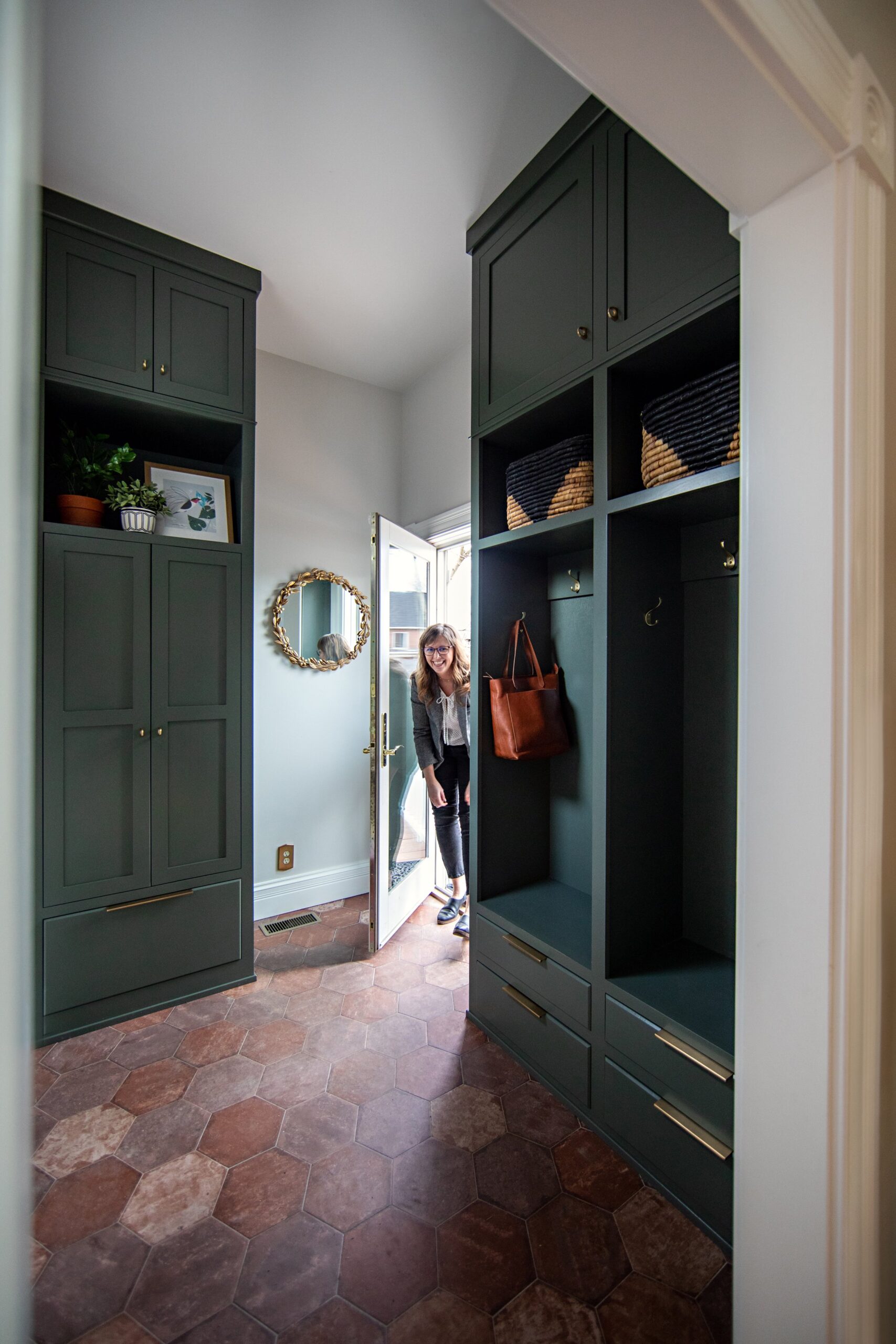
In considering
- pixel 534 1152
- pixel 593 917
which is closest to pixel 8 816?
pixel 593 917

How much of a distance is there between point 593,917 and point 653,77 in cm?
177

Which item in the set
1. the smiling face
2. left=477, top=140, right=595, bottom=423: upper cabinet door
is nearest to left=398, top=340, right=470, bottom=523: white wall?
the smiling face

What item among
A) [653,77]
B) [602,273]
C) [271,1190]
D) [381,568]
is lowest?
[271,1190]

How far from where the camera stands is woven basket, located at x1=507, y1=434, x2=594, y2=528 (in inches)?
73.5

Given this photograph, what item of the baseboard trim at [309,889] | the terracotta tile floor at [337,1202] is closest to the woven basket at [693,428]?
the terracotta tile floor at [337,1202]

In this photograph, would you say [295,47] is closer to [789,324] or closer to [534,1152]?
[789,324]

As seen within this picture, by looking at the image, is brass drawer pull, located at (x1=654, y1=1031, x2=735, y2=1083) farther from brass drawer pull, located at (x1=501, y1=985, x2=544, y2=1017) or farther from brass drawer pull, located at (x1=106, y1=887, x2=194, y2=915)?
brass drawer pull, located at (x1=106, y1=887, x2=194, y2=915)

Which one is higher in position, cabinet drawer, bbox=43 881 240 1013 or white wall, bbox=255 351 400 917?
white wall, bbox=255 351 400 917

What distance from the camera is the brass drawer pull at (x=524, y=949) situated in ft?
6.22

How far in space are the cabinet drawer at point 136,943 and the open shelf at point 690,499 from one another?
2.17 metres

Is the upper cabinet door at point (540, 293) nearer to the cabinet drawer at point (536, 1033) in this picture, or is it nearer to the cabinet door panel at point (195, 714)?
the cabinet door panel at point (195, 714)

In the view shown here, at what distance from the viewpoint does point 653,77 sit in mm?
868

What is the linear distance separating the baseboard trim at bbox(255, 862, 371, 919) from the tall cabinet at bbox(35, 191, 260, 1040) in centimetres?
63

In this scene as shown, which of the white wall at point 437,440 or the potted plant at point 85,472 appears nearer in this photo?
the potted plant at point 85,472
